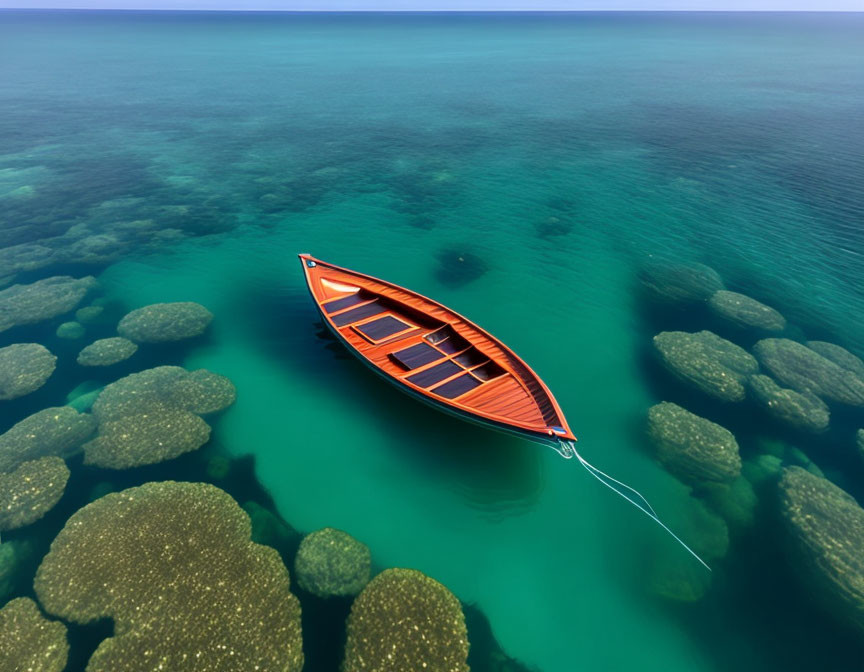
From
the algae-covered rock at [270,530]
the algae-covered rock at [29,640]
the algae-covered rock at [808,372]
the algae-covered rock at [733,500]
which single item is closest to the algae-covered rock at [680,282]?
the algae-covered rock at [808,372]

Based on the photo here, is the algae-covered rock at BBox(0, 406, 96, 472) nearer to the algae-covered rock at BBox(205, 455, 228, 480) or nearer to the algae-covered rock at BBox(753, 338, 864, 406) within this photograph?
the algae-covered rock at BBox(205, 455, 228, 480)

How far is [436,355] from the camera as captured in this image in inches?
1065

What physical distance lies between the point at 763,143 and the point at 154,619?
9144cm

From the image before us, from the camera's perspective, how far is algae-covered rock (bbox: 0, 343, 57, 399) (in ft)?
88.7

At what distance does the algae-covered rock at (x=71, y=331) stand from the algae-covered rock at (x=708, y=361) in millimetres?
43038

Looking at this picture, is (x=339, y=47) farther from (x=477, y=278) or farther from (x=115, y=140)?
(x=477, y=278)

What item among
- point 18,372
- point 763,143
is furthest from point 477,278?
point 763,143

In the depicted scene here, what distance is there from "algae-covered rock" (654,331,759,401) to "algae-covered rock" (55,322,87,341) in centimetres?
4304

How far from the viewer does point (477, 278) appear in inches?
1543

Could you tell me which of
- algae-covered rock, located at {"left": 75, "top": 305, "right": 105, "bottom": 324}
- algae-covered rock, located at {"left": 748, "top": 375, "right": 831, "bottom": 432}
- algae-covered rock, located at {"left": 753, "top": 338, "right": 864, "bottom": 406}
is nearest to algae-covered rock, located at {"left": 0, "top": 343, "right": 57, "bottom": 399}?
algae-covered rock, located at {"left": 75, "top": 305, "right": 105, "bottom": 324}

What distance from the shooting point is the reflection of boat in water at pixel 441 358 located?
22.2m

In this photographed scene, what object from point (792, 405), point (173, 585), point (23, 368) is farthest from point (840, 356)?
point (23, 368)

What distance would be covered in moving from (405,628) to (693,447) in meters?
18.2

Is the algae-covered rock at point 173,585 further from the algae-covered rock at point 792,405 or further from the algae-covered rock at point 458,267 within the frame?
the algae-covered rock at point 792,405
